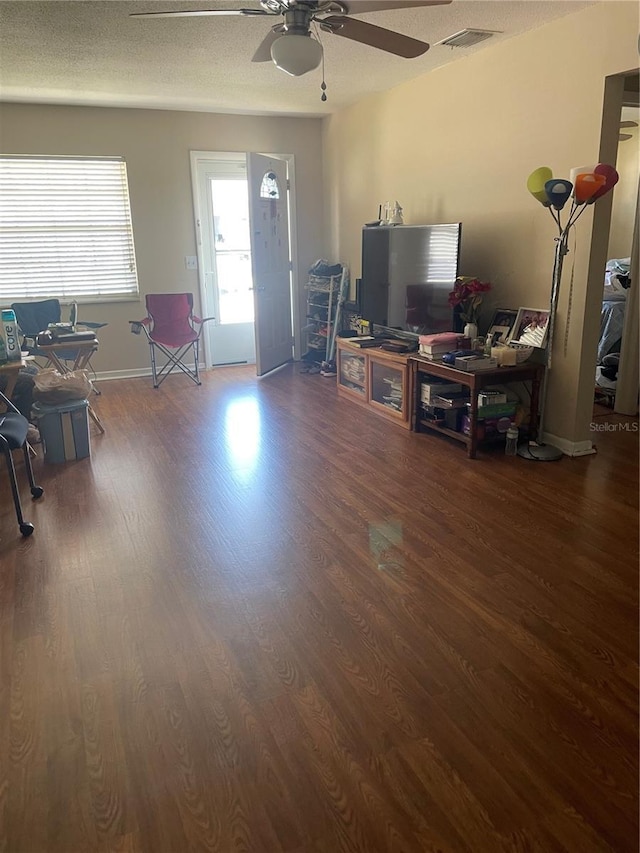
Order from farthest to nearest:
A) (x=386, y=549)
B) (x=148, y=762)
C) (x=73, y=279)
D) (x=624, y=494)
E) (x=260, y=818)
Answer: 1. (x=73, y=279)
2. (x=624, y=494)
3. (x=386, y=549)
4. (x=148, y=762)
5. (x=260, y=818)

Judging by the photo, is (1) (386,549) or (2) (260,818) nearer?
(2) (260,818)

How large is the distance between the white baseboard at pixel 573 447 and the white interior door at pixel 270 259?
309 centimetres

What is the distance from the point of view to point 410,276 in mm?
4637

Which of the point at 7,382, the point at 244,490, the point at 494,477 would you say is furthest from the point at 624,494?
the point at 7,382

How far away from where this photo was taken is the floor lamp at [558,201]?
3229mm

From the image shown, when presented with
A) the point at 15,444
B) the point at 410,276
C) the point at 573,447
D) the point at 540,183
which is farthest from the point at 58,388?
the point at 573,447

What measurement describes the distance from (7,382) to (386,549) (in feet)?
8.36

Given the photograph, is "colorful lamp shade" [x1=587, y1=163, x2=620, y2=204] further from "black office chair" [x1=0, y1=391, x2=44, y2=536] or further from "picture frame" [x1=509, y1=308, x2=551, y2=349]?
"black office chair" [x1=0, y1=391, x2=44, y2=536]

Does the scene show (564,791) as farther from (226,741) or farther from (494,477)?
(494,477)

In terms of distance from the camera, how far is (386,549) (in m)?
2.76

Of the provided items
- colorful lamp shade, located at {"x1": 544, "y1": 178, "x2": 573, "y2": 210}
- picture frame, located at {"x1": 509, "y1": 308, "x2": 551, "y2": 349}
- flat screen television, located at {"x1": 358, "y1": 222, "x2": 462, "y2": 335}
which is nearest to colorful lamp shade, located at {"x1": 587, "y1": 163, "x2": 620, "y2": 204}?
colorful lamp shade, located at {"x1": 544, "y1": 178, "x2": 573, "y2": 210}

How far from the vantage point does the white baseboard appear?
12.5ft

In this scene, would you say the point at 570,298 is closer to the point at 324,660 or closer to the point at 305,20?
the point at 305,20

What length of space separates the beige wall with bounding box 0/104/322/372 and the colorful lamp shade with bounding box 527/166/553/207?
357 cm
